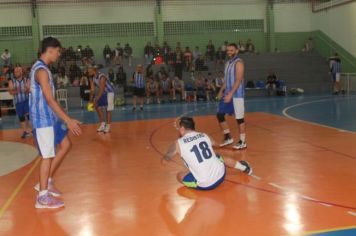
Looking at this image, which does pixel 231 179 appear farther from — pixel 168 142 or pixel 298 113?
pixel 298 113

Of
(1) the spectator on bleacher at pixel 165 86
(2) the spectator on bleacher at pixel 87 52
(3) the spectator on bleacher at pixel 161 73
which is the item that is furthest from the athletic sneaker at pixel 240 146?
(2) the spectator on bleacher at pixel 87 52

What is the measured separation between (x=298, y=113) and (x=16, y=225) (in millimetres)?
11280

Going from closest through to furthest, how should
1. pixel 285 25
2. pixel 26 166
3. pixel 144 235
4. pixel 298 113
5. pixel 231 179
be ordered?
1. pixel 144 235
2. pixel 231 179
3. pixel 26 166
4. pixel 298 113
5. pixel 285 25

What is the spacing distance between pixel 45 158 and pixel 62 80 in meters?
17.8

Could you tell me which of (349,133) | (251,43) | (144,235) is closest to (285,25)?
(251,43)

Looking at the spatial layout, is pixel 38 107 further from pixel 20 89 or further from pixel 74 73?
pixel 74 73

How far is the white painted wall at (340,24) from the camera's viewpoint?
83.0 feet

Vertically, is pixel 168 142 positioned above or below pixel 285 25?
below

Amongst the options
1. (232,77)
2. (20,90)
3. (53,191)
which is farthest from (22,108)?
(53,191)

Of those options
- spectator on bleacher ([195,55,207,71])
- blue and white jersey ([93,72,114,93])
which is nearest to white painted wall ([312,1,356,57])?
spectator on bleacher ([195,55,207,71])

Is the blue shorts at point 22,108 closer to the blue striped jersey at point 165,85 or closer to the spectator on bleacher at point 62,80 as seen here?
the spectator on bleacher at point 62,80

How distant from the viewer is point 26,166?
7.59 m

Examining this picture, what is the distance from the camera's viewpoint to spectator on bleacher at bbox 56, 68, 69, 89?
22.0 meters

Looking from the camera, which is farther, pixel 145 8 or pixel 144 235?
pixel 145 8
